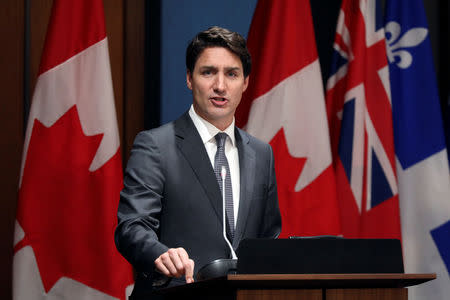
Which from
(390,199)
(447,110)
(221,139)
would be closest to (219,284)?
(221,139)

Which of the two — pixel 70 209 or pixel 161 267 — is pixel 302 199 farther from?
pixel 161 267

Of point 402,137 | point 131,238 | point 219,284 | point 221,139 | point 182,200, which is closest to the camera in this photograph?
point 219,284

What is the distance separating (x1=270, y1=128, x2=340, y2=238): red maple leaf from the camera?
2.94 meters

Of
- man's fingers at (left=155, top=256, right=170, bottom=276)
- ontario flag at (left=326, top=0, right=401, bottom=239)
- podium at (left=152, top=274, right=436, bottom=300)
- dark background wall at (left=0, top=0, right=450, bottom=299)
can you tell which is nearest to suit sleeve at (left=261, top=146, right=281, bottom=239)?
man's fingers at (left=155, top=256, right=170, bottom=276)

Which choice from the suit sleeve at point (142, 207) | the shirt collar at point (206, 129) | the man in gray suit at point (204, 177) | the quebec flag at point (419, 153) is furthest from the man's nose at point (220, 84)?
the quebec flag at point (419, 153)

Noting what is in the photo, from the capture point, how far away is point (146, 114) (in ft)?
10.8

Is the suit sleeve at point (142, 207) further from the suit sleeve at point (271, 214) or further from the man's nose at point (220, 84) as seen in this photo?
the suit sleeve at point (271, 214)

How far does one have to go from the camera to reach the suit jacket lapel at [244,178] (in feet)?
6.15

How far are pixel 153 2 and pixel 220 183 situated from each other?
66.5 inches

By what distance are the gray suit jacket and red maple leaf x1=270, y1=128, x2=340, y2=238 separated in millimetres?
963

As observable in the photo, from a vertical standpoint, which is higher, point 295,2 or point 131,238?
point 295,2

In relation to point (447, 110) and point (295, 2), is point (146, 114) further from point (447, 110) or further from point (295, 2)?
point (447, 110)

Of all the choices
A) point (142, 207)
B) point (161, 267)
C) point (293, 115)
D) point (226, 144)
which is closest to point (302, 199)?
point (293, 115)

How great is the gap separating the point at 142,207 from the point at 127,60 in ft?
5.53
